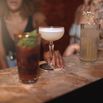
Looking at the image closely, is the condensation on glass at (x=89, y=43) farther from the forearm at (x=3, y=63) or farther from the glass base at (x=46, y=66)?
the forearm at (x=3, y=63)

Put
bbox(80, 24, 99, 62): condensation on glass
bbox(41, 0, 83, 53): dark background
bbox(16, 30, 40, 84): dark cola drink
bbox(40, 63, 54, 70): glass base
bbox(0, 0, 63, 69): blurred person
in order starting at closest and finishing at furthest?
bbox(16, 30, 40, 84): dark cola drink
bbox(40, 63, 54, 70): glass base
bbox(80, 24, 99, 62): condensation on glass
bbox(0, 0, 63, 69): blurred person
bbox(41, 0, 83, 53): dark background

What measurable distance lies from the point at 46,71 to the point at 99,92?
0.90 feet

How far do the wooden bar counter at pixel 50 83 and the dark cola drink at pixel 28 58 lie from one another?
0.11ft

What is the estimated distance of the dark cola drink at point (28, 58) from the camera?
3.54 ft

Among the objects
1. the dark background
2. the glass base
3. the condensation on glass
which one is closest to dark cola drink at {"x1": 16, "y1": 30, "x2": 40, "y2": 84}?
the glass base

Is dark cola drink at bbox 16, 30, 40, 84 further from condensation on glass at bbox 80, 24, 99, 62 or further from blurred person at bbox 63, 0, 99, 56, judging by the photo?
blurred person at bbox 63, 0, 99, 56

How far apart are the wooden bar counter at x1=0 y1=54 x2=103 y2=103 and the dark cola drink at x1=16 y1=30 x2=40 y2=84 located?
34 mm

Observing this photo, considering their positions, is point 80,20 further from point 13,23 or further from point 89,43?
point 89,43

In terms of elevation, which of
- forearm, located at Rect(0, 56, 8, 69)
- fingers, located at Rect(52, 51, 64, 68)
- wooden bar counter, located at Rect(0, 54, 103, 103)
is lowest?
forearm, located at Rect(0, 56, 8, 69)

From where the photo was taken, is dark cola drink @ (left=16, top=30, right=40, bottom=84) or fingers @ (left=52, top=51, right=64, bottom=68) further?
fingers @ (left=52, top=51, right=64, bottom=68)

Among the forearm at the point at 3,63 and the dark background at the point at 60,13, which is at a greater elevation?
the dark background at the point at 60,13

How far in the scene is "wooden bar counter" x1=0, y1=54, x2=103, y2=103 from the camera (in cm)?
96

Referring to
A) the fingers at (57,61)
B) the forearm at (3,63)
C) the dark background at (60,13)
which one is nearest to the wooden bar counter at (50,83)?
the fingers at (57,61)

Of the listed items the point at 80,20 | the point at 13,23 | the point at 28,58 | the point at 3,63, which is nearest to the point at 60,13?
the point at 80,20
